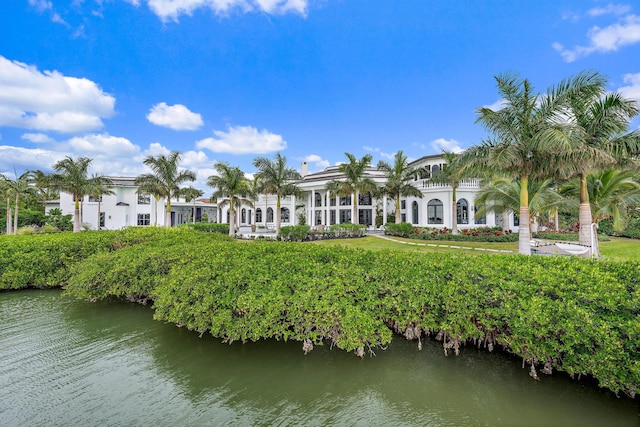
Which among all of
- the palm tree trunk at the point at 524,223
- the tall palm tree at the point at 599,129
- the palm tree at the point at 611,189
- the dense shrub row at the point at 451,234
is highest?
the tall palm tree at the point at 599,129

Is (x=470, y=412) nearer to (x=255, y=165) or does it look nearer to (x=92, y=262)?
(x=92, y=262)

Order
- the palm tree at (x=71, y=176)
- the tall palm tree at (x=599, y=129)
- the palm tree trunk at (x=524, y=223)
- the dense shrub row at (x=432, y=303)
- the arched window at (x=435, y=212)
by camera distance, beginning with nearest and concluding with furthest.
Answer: the dense shrub row at (x=432, y=303) → the tall palm tree at (x=599, y=129) → the palm tree trunk at (x=524, y=223) → the palm tree at (x=71, y=176) → the arched window at (x=435, y=212)

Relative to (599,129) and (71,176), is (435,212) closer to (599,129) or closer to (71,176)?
(599,129)

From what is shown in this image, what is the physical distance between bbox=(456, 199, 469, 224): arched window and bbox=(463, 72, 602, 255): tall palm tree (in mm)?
17790

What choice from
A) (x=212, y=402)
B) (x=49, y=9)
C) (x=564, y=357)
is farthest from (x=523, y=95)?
(x=49, y=9)

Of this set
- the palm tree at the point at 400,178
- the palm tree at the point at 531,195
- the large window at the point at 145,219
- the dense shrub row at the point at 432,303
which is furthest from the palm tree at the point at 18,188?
the palm tree at the point at 531,195

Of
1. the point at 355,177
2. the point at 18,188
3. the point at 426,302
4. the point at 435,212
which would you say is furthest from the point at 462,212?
the point at 18,188

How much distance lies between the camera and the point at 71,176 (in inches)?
1035

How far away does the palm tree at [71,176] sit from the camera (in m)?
26.0

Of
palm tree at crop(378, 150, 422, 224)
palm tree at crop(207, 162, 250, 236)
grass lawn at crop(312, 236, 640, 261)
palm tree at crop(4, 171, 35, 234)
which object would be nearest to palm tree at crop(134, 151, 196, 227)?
palm tree at crop(207, 162, 250, 236)

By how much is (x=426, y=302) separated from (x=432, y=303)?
0.34 feet

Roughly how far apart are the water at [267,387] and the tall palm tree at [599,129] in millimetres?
8381

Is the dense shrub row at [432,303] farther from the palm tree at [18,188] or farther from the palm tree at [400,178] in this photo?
the palm tree at [18,188]

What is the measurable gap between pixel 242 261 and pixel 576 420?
6.04 m
